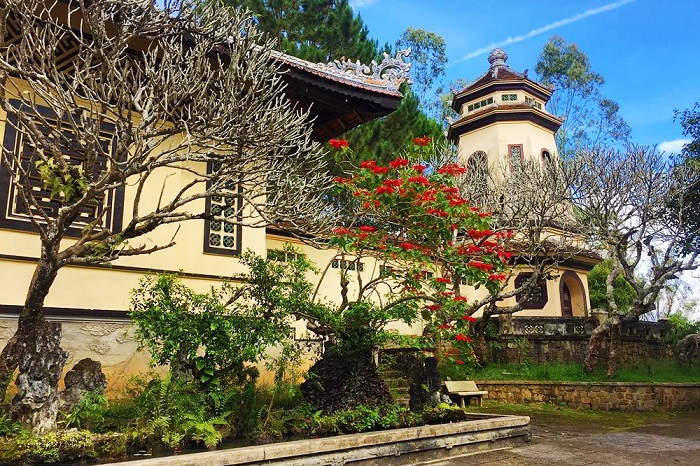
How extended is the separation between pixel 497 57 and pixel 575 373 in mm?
16200

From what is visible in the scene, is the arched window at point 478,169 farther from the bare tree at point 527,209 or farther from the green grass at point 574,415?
the green grass at point 574,415

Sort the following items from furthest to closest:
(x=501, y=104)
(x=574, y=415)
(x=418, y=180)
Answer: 1. (x=501, y=104)
2. (x=574, y=415)
3. (x=418, y=180)

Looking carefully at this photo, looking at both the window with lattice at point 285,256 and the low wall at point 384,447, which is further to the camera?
the window with lattice at point 285,256

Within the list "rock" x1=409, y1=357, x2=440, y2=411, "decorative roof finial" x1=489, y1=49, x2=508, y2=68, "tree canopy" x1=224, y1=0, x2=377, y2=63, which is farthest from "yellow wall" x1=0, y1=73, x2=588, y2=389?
"decorative roof finial" x1=489, y1=49, x2=508, y2=68

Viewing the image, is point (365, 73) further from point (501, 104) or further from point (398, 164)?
point (501, 104)

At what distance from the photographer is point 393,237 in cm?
813

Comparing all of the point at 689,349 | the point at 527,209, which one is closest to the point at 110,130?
the point at 527,209

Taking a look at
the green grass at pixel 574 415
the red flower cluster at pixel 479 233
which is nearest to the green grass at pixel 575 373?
the green grass at pixel 574 415

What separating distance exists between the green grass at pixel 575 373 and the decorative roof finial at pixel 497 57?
49.0ft

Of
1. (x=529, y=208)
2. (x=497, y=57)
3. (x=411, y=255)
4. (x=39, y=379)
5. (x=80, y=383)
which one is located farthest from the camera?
(x=497, y=57)

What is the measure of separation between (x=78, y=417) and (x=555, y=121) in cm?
2193

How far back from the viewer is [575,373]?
13680mm

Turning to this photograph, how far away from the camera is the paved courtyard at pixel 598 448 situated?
6203mm

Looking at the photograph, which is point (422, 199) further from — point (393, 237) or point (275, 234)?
point (275, 234)
